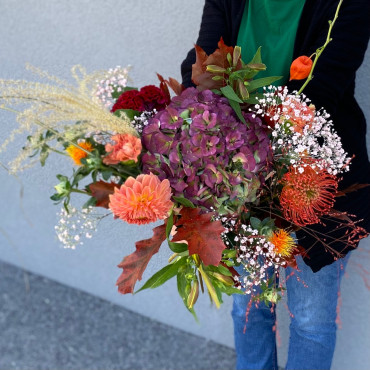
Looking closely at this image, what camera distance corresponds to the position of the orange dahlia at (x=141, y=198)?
1.94 feet

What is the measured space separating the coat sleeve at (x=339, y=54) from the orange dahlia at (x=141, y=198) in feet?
1.27

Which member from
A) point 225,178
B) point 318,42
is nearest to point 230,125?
point 225,178

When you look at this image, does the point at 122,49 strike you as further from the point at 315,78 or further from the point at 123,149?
the point at 123,149

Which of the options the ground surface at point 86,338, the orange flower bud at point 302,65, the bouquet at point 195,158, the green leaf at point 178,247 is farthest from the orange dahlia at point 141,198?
the ground surface at point 86,338

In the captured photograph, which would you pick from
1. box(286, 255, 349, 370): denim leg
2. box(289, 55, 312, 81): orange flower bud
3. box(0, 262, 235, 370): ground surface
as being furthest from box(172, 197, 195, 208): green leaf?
box(0, 262, 235, 370): ground surface

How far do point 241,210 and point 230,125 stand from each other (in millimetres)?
134

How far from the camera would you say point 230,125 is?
65 cm

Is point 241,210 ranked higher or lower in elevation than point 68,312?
higher

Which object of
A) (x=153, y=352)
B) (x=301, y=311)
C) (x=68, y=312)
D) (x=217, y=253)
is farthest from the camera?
(x=68, y=312)

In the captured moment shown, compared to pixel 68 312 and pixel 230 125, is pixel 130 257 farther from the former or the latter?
pixel 68 312

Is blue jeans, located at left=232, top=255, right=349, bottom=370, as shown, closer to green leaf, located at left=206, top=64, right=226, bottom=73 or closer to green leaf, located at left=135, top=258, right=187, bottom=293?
green leaf, located at left=135, top=258, right=187, bottom=293

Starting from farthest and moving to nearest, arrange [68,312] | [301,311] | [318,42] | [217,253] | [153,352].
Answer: [68,312]
[153,352]
[301,311]
[318,42]
[217,253]

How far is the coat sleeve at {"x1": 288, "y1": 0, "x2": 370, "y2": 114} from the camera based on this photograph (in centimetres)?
85

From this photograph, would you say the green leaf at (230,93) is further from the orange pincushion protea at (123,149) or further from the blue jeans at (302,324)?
the blue jeans at (302,324)
